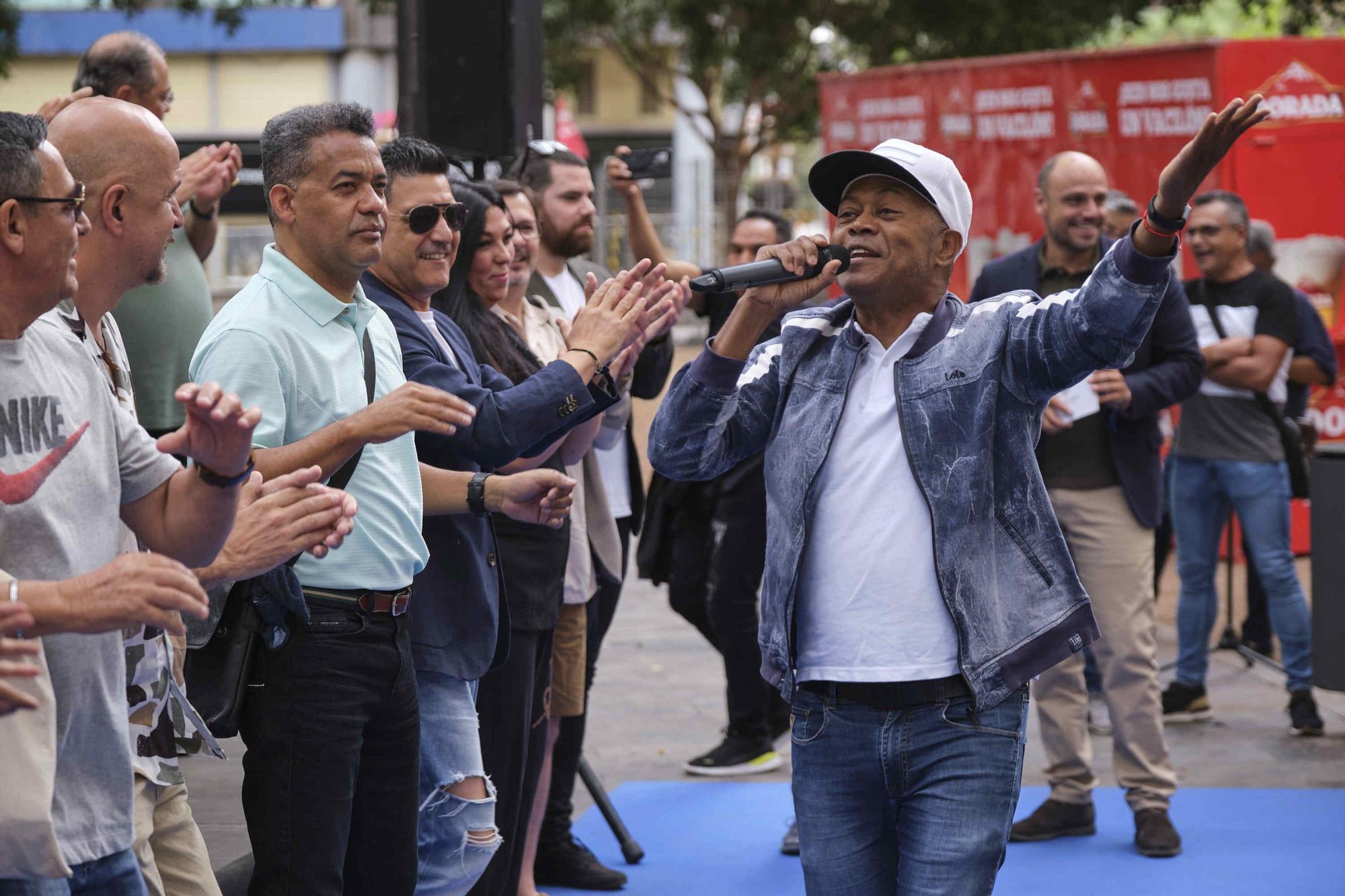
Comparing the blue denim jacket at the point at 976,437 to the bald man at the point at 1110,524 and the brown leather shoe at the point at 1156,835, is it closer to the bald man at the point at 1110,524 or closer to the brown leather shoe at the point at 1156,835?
the bald man at the point at 1110,524

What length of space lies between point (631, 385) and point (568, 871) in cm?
165

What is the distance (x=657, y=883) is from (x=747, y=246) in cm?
269

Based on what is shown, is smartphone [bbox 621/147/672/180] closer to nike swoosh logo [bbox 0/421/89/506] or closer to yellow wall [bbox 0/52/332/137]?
nike swoosh logo [bbox 0/421/89/506]

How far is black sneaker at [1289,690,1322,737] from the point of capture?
23.4 feet

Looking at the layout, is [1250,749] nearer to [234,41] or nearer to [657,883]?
[657,883]

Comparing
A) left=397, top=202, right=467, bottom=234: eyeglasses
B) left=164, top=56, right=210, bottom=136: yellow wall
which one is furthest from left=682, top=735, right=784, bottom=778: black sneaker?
left=164, top=56, right=210, bottom=136: yellow wall

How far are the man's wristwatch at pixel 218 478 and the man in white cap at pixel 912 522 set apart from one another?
109cm

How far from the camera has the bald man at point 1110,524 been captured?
18.5 ft

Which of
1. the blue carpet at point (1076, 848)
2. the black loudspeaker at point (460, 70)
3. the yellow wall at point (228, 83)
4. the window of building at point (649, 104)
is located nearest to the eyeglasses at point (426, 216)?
the black loudspeaker at point (460, 70)

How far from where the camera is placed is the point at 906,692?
3098 millimetres

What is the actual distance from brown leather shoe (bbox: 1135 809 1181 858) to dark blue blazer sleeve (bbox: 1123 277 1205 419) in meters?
1.41

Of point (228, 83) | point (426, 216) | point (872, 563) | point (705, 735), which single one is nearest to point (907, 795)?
point (872, 563)

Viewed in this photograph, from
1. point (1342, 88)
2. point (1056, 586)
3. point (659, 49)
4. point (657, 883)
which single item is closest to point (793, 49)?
point (659, 49)

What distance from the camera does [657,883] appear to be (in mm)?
5422
